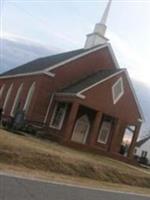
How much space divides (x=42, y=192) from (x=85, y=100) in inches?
940

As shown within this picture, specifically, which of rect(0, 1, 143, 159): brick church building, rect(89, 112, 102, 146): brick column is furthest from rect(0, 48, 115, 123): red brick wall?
rect(89, 112, 102, 146): brick column

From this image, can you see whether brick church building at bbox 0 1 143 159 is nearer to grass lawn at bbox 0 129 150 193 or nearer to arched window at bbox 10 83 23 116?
arched window at bbox 10 83 23 116

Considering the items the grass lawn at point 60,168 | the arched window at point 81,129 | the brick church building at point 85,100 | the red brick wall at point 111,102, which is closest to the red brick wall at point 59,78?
the brick church building at point 85,100

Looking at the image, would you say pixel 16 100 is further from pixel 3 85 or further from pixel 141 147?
pixel 141 147

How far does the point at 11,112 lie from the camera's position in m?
43.0

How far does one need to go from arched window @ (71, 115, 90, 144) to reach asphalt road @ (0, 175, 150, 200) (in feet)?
82.2

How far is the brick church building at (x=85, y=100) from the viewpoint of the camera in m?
36.0

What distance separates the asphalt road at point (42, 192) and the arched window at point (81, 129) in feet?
82.2

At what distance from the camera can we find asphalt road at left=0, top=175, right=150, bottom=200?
10461 mm

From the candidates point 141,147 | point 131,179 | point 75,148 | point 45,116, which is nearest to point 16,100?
point 45,116

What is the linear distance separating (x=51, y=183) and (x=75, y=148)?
65.1 feet

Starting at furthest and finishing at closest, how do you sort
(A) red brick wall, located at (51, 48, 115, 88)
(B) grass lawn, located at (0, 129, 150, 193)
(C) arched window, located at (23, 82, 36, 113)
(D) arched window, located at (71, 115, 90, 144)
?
(D) arched window, located at (71, 115, 90, 144) → (C) arched window, located at (23, 82, 36, 113) → (A) red brick wall, located at (51, 48, 115, 88) → (B) grass lawn, located at (0, 129, 150, 193)

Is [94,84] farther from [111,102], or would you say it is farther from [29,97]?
[29,97]

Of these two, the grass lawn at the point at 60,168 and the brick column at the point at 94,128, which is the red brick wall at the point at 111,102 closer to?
the brick column at the point at 94,128
